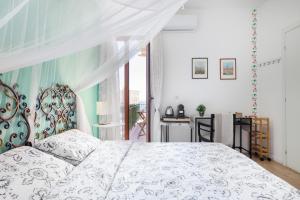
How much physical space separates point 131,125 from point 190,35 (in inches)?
82.8

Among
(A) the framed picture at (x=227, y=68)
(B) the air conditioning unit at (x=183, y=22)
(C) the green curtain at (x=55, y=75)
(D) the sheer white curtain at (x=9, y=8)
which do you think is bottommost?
(C) the green curtain at (x=55, y=75)

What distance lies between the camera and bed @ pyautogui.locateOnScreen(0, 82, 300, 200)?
1166 mm

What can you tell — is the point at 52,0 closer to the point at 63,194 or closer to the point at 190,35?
the point at 63,194

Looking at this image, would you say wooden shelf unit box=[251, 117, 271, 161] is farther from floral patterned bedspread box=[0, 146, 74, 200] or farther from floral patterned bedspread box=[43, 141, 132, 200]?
floral patterned bedspread box=[0, 146, 74, 200]

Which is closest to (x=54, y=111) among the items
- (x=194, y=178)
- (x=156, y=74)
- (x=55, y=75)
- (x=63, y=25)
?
(x=55, y=75)

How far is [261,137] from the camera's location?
369cm

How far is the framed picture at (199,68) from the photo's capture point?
4.13m

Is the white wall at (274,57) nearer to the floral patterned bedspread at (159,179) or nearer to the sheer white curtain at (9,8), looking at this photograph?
the floral patterned bedspread at (159,179)

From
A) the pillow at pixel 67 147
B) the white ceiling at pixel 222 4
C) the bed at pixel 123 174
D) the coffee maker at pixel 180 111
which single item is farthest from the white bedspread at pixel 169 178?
the white ceiling at pixel 222 4

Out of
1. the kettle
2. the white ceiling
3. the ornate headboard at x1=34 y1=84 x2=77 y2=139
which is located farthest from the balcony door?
the ornate headboard at x1=34 y1=84 x2=77 y2=139

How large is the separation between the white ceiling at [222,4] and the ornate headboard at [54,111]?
276 cm

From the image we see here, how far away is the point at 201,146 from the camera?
91.6 inches

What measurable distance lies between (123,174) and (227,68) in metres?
3.34

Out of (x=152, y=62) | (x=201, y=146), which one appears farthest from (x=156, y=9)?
(x=152, y=62)
